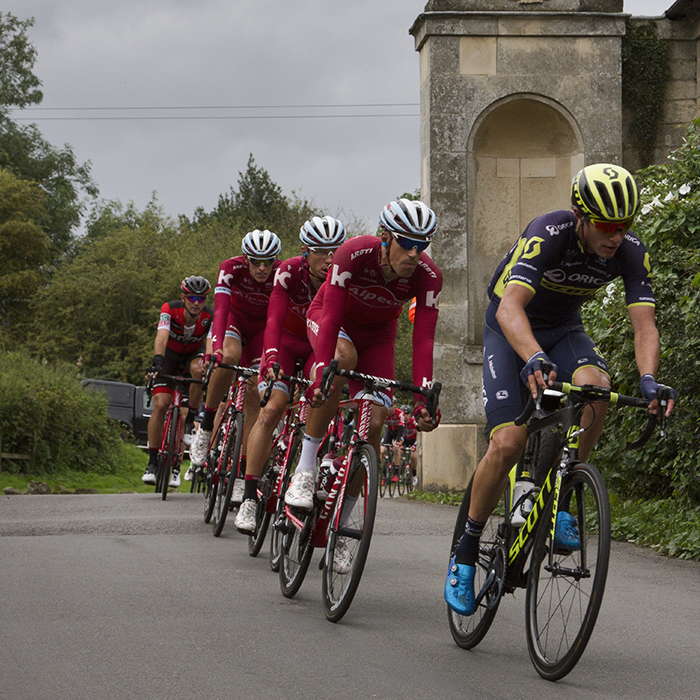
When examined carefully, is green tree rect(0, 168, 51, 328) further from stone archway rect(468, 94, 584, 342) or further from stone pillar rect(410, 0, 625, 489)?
stone pillar rect(410, 0, 625, 489)

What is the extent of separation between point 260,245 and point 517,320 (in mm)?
4765

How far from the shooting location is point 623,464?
32.3 ft

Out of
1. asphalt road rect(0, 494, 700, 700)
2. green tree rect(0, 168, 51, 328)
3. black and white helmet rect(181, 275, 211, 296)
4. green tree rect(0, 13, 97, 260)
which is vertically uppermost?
green tree rect(0, 13, 97, 260)

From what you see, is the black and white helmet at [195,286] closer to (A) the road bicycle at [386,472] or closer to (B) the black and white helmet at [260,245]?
(B) the black and white helmet at [260,245]

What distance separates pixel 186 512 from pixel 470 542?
648cm

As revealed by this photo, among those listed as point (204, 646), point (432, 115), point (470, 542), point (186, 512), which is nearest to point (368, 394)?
point (470, 542)

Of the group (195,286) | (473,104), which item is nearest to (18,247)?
(473,104)

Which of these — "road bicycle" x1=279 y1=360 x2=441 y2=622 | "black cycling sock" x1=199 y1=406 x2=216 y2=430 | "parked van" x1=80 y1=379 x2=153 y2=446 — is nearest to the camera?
"road bicycle" x1=279 y1=360 x2=441 y2=622

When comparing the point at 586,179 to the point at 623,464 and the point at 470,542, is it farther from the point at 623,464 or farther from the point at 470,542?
the point at 623,464

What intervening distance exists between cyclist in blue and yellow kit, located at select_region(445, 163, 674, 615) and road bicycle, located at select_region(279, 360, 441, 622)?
0.61 meters

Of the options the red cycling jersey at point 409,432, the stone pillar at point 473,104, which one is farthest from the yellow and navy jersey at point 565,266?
the red cycling jersey at point 409,432

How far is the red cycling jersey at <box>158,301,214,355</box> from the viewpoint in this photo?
12492 mm

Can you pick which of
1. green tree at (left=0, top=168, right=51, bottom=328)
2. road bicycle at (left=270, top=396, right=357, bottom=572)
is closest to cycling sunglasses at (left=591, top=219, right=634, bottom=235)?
road bicycle at (left=270, top=396, right=357, bottom=572)

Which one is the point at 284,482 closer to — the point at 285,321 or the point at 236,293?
the point at 285,321
